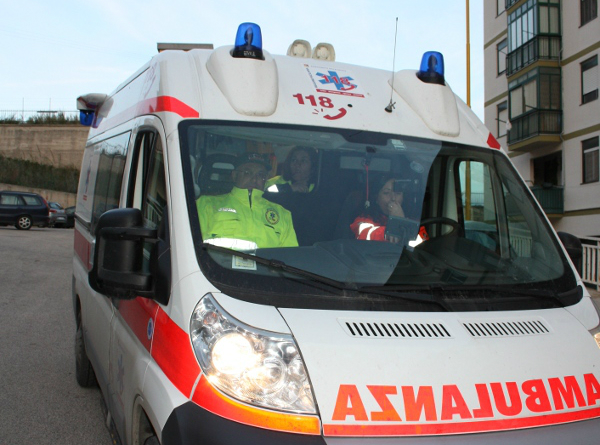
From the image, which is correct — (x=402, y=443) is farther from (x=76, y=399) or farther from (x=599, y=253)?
(x=599, y=253)

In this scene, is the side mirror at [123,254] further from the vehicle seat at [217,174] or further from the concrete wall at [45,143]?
the concrete wall at [45,143]

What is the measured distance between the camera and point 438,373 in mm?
2332

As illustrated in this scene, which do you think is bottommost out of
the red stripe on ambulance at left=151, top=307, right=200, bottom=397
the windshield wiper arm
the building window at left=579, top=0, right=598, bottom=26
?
the red stripe on ambulance at left=151, top=307, right=200, bottom=397

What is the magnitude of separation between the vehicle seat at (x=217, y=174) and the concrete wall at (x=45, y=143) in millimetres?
59863

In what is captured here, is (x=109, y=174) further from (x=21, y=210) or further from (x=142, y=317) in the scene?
(x=21, y=210)

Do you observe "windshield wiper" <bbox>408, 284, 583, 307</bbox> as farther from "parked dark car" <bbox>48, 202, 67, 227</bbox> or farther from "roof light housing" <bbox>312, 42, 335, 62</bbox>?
"parked dark car" <bbox>48, 202, 67, 227</bbox>

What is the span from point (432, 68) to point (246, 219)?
5.10 feet

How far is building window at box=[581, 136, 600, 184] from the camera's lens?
25.6m

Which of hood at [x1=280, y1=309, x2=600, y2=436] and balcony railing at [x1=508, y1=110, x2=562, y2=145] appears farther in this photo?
balcony railing at [x1=508, y1=110, x2=562, y2=145]

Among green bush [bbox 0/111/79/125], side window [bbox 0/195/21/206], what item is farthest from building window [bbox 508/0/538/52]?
green bush [bbox 0/111/79/125]

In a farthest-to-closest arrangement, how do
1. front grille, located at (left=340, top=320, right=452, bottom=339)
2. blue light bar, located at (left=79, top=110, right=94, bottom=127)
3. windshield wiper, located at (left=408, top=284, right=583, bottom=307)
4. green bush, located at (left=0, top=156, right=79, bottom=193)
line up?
green bush, located at (left=0, top=156, right=79, bottom=193)
blue light bar, located at (left=79, top=110, right=94, bottom=127)
windshield wiper, located at (left=408, top=284, right=583, bottom=307)
front grille, located at (left=340, top=320, right=452, bottom=339)

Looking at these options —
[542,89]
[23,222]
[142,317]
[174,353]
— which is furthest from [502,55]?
[174,353]

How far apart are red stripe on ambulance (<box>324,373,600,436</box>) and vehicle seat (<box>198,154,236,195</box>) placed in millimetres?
1195

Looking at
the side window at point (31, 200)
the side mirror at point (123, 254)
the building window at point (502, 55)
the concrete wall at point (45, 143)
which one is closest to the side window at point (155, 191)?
the side mirror at point (123, 254)
